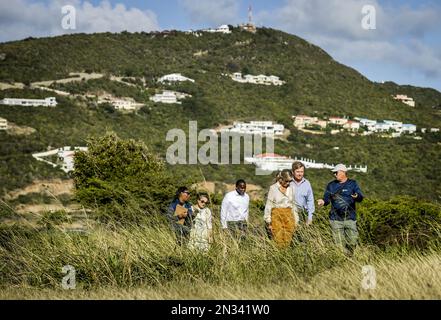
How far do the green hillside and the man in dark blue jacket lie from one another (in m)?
27.2

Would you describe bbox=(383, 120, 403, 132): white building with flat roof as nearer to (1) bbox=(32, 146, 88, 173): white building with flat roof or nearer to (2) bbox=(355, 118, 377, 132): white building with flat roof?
(2) bbox=(355, 118, 377, 132): white building with flat roof

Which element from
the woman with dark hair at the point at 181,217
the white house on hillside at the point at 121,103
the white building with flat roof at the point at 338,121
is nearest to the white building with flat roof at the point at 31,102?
the white house on hillside at the point at 121,103

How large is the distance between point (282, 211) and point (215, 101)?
60565 millimetres

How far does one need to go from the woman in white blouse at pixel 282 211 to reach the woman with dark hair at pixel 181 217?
2.81 feet

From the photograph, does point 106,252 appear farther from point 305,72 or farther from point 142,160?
point 305,72

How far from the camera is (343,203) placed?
6.99 m

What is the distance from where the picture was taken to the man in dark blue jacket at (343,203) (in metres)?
6.80

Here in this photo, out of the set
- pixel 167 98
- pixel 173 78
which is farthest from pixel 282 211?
pixel 173 78

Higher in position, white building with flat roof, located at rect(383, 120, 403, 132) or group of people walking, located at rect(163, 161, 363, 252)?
white building with flat roof, located at rect(383, 120, 403, 132)

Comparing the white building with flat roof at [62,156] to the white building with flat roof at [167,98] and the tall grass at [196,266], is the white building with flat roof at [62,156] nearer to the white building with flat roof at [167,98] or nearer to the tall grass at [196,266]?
the white building with flat roof at [167,98]

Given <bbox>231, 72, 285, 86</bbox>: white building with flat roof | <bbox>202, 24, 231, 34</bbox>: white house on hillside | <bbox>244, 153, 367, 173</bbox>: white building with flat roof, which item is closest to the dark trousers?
<bbox>244, 153, 367, 173</bbox>: white building with flat roof

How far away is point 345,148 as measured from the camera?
5678cm

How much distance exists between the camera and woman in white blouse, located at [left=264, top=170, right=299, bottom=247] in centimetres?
626
